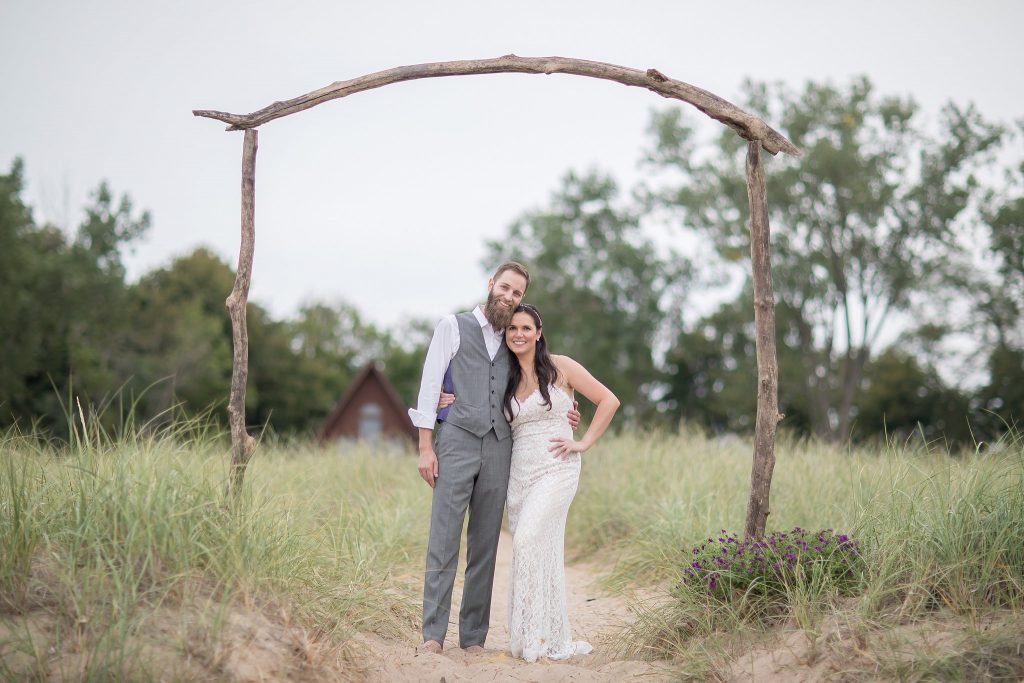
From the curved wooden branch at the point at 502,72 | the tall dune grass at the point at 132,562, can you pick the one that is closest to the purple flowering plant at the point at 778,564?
the tall dune grass at the point at 132,562

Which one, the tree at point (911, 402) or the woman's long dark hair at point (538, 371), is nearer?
the woman's long dark hair at point (538, 371)

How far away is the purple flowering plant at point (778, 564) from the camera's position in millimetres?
4801

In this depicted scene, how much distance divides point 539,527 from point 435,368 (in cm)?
108

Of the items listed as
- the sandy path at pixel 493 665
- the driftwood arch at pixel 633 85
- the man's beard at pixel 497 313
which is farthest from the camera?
the driftwood arch at pixel 633 85

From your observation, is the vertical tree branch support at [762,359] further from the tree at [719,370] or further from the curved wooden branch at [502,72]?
the tree at [719,370]

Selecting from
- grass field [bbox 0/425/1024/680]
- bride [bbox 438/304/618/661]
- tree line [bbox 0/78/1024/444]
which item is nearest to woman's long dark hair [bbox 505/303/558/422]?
bride [bbox 438/304/618/661]

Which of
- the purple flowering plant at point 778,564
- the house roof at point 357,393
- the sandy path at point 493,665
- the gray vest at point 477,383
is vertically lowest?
the house roof at point 357,393

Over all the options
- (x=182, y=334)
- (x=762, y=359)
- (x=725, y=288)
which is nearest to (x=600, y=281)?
(x=725, y=288)

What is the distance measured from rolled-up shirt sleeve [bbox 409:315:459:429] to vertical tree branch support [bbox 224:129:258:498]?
952 mm

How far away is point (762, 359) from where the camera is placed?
563cm

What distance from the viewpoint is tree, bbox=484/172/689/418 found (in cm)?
3412

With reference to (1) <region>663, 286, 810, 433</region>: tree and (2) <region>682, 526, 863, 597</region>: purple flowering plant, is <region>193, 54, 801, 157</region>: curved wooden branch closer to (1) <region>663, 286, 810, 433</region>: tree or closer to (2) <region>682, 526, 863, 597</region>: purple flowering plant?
(2) <region>682, 526, 863, 597</region>: purple flowering plant

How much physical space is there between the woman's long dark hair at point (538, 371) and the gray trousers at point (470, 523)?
26 centimetres

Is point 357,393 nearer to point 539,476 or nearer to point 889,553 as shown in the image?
point 539,476
